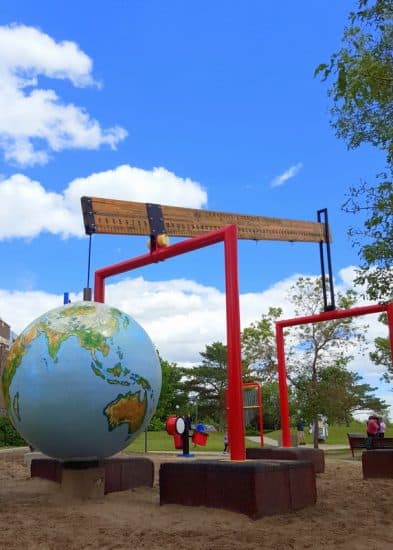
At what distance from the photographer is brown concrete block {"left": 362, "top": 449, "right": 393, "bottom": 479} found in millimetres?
10953

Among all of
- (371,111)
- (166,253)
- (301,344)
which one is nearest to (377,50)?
(371,111)

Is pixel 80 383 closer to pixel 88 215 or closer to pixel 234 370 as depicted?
pixel 234 370

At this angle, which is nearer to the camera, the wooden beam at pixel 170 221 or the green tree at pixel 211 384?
the wooden beam at pixel 170 221

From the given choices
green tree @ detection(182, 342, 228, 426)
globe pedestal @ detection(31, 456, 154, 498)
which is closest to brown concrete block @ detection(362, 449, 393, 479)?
globe pedestal @ detection(31, 456, 154, 498)

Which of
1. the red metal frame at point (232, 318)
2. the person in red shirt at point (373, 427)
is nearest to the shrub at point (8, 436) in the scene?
the person in red shirt at point (373, 427)

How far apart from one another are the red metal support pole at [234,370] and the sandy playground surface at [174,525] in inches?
44.1

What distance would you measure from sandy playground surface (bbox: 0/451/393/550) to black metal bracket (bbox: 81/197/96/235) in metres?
3.91

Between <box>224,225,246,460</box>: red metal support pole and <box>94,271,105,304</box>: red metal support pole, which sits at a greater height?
<box>94,271,105,304</box>: red metal support pole

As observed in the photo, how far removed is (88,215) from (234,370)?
134 inches

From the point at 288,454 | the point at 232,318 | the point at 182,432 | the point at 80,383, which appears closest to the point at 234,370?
the point at 232,318

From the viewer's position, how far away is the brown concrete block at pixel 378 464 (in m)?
11.0

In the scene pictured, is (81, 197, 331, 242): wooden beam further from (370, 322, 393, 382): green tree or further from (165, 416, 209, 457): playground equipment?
(370, 322, 393, 382): green tree

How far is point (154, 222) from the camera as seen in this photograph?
9.33 metres

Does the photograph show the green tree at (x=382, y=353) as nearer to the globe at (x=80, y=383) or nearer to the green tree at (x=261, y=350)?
the green tree at (x=261, y=350)
